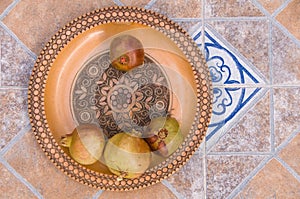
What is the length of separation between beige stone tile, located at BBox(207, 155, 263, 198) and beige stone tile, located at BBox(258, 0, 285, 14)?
1.02 ft

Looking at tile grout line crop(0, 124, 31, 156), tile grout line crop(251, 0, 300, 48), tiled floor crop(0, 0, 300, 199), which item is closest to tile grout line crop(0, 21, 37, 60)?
tiled floor crop(0, 0, 300, 199)

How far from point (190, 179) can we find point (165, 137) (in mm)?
134

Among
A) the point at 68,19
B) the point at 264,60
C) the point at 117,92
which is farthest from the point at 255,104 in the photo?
the point at 68,19

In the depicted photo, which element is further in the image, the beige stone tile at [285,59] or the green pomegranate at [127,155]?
the beige stone tile at [285,59]

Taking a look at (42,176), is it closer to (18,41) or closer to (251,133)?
(18,41)

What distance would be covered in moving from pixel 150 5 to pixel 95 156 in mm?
327

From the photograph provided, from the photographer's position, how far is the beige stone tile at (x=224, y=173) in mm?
915

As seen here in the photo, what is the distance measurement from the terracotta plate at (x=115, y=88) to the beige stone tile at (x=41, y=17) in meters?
0.06

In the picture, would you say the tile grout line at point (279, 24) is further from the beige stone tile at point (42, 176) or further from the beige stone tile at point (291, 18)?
the beige stone tile at point (42, 176)

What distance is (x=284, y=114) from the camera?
921mm

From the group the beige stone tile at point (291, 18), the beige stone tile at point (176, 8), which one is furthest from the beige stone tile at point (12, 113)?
the beige stone tile at point (291, 18)

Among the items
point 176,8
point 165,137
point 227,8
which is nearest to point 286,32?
point 227,8

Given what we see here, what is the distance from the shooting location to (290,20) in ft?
3.01

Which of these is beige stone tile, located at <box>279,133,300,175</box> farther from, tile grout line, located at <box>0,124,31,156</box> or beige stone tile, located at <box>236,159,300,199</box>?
tile grout line, located at <box>0,124,31,156</box>
